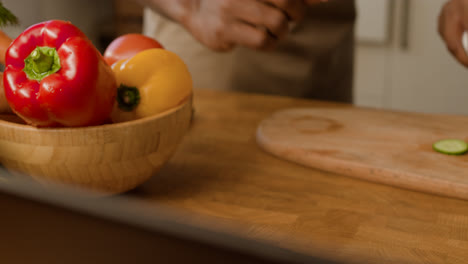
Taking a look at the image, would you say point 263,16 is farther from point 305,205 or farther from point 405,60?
point 405,60

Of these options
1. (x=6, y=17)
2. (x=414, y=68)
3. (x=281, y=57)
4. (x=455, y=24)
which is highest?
(x=6, y=17)

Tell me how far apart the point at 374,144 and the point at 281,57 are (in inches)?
27.3

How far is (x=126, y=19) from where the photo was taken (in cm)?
321

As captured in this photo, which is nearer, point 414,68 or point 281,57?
point 281,57

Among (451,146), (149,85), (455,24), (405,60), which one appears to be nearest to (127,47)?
(149,85)

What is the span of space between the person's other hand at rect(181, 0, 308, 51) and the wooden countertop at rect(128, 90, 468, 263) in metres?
0.24

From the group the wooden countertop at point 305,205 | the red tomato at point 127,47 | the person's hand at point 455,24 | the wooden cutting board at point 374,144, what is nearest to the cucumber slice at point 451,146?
the wooden cutting board at point 374,144

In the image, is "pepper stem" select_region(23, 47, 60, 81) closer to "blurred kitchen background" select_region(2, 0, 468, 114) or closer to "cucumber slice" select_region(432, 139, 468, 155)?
"cucumber slice" select_region(432, 139, 468, 155)

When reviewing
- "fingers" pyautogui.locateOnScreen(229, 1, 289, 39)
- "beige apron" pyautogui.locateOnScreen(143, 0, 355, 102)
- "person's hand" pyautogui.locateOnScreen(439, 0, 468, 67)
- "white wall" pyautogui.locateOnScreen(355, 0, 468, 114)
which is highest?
"fingers" pyautogui.locateOnScreen(229, 1, 289, 39)

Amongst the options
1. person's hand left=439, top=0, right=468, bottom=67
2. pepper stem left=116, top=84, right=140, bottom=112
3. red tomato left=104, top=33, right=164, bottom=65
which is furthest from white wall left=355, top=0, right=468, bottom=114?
pepper stem left=116, top=84, right=140, bottom=112

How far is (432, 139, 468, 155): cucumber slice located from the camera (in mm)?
764

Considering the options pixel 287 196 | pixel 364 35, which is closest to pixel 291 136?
pixel 287 196

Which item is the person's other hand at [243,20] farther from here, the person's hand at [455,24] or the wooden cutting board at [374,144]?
the person's hand at [455,24]

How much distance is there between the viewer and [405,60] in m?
2.83
